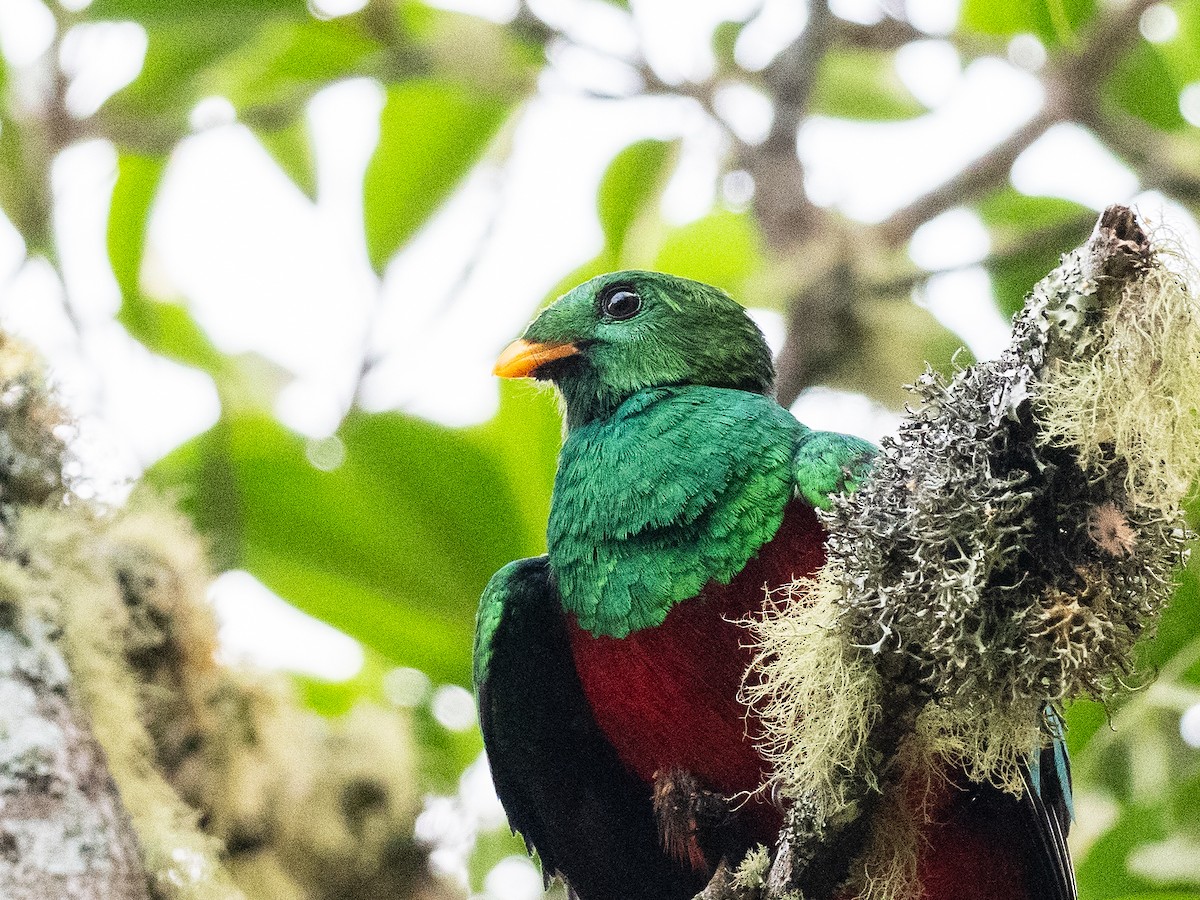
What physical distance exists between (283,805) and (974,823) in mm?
1547

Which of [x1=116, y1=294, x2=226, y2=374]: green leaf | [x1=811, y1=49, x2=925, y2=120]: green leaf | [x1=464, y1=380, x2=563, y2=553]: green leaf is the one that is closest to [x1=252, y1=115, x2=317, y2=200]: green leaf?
[x1=116, y1=294, x2=226, y2=374]: green leaf

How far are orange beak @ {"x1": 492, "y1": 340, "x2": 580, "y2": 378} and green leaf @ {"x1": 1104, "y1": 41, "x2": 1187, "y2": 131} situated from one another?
191cm

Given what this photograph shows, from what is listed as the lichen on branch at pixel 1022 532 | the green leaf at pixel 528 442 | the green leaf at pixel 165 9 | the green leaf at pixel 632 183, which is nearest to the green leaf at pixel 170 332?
the green leaf at pixel 165 9

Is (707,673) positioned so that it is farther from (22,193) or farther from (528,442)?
(22,193)

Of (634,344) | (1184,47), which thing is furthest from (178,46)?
(1184,47)

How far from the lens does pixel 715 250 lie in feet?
13.6

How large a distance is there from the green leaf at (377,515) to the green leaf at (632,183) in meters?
0.84

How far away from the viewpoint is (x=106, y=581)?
2.70 meters

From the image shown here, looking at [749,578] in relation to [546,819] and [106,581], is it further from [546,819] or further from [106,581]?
[106,581]

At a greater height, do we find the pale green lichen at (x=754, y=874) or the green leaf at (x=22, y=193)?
the pale green lichen at (x=754, y=874)

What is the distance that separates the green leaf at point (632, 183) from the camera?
3928mm

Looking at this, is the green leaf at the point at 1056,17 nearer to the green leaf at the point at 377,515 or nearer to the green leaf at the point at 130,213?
the green leaf at the point at 377,515

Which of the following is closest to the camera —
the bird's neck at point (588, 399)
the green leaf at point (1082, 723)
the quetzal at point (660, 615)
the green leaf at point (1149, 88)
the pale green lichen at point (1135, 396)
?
the pale green lichen at point (1135, 396)

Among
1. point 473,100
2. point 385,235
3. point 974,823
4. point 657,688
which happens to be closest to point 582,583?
point 657,688
